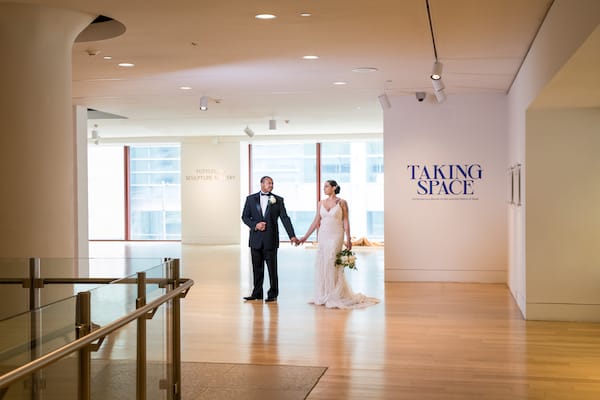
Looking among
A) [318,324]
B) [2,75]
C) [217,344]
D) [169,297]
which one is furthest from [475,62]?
[169,297]

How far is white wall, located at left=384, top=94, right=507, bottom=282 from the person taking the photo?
12.4m

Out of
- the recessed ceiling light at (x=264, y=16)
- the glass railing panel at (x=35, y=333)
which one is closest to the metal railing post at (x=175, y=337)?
the glass railing panel at (x=35, y=333)

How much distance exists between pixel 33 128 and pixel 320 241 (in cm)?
454

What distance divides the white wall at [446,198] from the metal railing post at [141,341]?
845 cm

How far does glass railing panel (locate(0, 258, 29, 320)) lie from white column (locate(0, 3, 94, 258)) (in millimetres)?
1149

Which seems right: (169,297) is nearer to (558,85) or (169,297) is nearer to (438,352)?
(438,352)

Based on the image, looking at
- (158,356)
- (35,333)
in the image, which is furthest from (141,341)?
(35,333)

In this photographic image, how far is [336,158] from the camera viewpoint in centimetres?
2273

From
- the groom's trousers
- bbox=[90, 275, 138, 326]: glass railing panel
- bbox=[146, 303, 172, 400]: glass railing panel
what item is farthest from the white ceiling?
bbox=[90, 275, 138, 326]: glass railing panel

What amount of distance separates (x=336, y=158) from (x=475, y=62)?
43.8 feet

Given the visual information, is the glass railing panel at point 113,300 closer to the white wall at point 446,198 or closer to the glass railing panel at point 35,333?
the glass railing panel at point 35,333

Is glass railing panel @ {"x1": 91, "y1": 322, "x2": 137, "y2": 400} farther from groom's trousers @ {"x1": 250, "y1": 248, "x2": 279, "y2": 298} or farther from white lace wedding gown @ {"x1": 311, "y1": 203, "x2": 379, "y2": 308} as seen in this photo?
groom's trousers @ {"x1": 250, "y1": 248, "x2": 279, "y2": 298}

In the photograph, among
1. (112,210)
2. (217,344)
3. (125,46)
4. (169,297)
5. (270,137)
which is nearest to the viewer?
(169,297)

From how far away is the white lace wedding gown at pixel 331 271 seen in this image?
10.1 m
